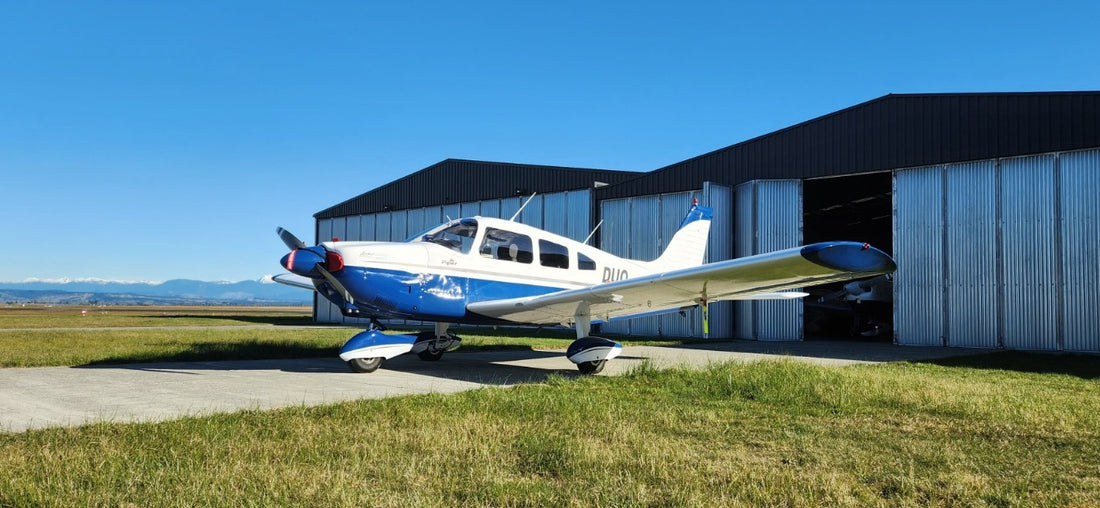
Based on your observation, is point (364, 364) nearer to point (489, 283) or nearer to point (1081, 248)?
point (489, 283)

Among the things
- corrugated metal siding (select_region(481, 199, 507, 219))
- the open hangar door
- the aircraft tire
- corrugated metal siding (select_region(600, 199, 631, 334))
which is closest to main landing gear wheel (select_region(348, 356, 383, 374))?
the aircraft tire

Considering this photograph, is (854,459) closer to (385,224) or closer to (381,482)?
(381,482)

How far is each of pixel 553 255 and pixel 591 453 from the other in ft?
23.4

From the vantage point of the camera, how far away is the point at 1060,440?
17.0 ft

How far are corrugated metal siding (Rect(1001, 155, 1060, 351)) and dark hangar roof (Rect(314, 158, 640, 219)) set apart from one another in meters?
12.4

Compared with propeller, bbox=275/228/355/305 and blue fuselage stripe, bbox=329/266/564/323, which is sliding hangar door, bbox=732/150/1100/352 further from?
propeller, bbox=275/228/355/305

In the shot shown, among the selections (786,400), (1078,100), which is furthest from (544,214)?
(786,400)

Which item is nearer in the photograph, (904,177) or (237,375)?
(237,375)

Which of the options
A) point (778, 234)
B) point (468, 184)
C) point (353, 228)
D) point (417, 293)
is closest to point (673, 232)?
point (778, 234)

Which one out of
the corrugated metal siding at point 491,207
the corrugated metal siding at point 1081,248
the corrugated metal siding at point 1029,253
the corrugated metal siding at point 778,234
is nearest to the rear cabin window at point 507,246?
the corrugated metal siding at point 778,234

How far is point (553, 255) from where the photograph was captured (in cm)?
1139

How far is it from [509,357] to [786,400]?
23.9 ft

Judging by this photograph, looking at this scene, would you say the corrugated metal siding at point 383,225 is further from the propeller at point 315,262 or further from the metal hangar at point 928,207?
the propeller at point 315,262

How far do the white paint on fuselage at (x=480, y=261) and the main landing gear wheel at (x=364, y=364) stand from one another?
1.38 meters
